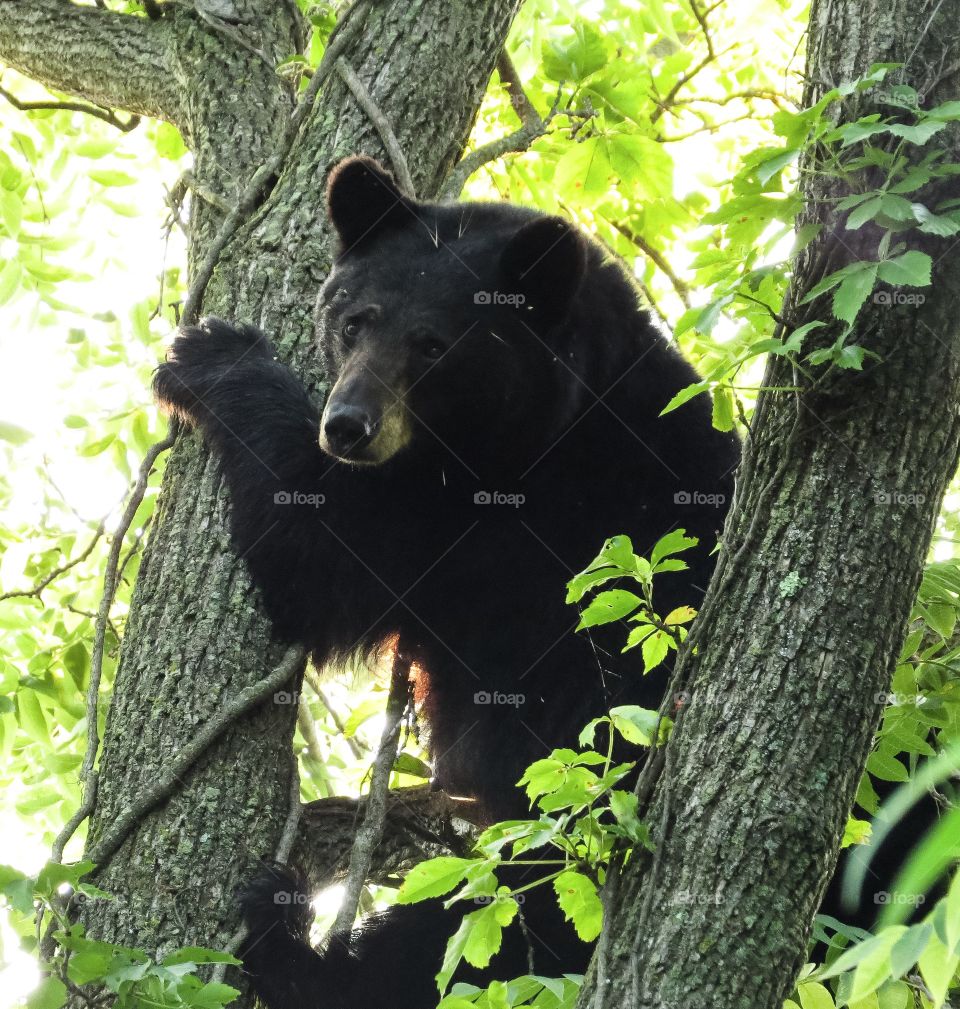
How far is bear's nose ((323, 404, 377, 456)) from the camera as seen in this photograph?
419cm

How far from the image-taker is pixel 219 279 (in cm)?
462

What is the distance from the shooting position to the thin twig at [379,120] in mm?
4621

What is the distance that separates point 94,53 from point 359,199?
5.84ft

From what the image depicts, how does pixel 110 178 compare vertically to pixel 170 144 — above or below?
below

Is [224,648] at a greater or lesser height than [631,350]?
lesser

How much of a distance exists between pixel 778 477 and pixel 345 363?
238 cm

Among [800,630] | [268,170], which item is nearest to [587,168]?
[268,170]

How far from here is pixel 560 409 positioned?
184 inches

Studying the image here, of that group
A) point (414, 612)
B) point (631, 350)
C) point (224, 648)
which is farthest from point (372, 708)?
point (631, 350)

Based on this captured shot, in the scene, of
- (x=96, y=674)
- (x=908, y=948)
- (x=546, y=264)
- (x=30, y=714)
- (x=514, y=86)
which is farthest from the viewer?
(x=514, y=86)

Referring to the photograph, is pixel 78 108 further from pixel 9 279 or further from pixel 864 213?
pixel 864 213

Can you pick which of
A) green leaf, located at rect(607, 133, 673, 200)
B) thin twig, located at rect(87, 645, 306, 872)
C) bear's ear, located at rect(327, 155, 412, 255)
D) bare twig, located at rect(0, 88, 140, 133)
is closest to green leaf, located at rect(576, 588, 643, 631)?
thin twig, located at rect(87, 645, 306, 872)

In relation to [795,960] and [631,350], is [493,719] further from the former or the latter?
[795,960]

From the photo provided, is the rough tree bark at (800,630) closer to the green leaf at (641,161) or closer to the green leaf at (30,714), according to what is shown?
the green leaf at (641,161)
